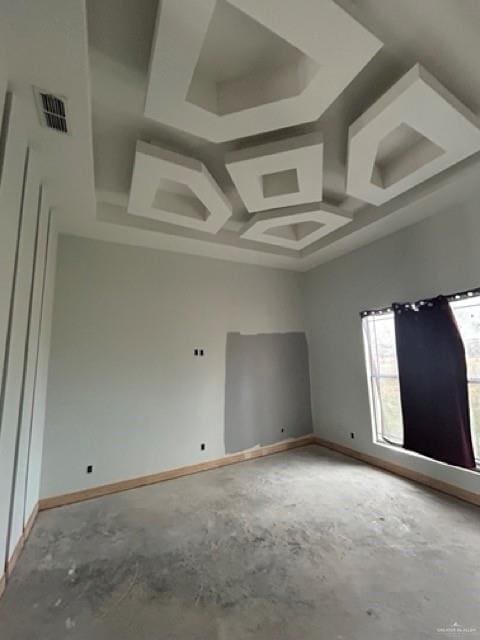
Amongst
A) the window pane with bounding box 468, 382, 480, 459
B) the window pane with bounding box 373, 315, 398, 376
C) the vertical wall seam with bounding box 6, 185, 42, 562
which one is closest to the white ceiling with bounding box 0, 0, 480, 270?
the vertical wall seam with bounding box 6, 185, 42, 562

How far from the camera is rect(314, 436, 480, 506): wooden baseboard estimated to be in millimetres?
2844

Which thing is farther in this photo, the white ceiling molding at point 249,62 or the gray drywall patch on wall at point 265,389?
the gray drywall patch on wall at point 265,389

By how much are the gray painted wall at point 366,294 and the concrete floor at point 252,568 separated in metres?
1.02

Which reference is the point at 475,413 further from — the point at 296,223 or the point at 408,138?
the point at 296,223

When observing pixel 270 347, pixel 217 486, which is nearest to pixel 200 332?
pixel 270 347

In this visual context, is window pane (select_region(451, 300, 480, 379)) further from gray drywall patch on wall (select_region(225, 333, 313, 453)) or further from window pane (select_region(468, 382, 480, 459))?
gray drywall patch on wall (select_region(225, 333, 313, 453))

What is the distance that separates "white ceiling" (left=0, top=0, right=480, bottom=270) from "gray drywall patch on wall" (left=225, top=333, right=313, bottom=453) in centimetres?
233

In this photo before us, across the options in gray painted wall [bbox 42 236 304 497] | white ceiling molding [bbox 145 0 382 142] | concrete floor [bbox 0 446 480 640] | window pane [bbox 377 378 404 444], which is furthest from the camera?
window pane [bbox 377 378 404 444]

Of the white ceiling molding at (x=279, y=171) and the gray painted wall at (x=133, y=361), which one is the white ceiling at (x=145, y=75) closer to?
the white ceiling molding at (x=279, y=171)

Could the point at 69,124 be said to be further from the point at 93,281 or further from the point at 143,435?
the point at 143,435

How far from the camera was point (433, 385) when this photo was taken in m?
3.14

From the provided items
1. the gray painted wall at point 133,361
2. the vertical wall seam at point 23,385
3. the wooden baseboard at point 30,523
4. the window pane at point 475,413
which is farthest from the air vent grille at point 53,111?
the window pane at point 475,413

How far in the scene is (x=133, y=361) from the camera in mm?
3598

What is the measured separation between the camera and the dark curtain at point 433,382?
9.59 ft
